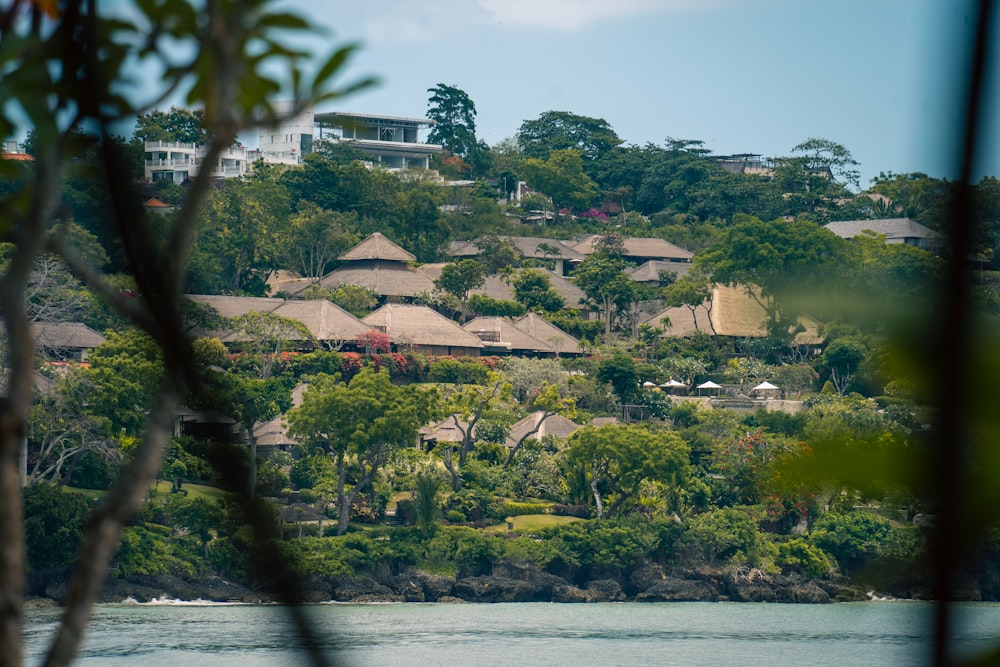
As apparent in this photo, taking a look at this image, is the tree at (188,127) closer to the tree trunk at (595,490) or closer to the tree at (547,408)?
the tree trunk at (595,490)

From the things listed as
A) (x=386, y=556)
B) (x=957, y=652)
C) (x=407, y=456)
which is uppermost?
(x=957, y=652)

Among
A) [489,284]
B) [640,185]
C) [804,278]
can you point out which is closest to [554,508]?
[489,284]

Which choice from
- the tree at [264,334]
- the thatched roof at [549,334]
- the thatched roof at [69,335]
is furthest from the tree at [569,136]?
the thatched roof at [69,335]

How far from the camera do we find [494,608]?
16.3m

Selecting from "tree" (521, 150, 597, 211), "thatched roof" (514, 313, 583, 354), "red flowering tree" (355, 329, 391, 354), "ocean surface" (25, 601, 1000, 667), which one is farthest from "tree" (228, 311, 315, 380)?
"tree" (521, 150, 597, 211)

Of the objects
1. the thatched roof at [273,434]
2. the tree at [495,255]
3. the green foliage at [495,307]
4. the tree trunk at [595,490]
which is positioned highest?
the tree at [495,255]

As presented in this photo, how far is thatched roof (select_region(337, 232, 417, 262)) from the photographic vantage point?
85.9ft

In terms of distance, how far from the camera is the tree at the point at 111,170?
441mm

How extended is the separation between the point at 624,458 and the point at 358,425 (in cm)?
338

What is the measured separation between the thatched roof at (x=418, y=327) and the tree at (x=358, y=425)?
5.38m

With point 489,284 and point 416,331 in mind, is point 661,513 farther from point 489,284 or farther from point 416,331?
point 489,284

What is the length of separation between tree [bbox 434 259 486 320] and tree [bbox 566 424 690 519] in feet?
26.4

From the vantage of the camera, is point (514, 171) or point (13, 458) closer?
point (13, 458)

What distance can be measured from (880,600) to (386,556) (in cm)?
725
